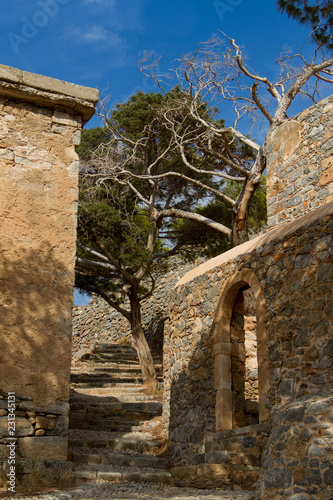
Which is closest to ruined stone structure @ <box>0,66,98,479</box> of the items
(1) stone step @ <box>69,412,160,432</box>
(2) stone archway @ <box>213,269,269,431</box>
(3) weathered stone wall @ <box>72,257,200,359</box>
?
(2) stone archway @ <box>213,269,269,431</box>

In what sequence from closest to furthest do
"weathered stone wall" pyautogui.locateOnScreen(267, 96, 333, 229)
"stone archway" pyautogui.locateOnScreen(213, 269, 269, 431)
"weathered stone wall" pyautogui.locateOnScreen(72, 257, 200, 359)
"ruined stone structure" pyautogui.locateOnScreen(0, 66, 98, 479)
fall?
1. "ruined stone structure" pyautogui.locateOnScreen(0, 66, 98, 479)
2. "stone archway" pyautogui.locateOnScreen(213, 269, 269, 431)
3. "weathered stone wall" pyautogui.locateOnScreen(267, 96, 333, 229)
4. "weathered stone wall" pyautogui.locateOnScreen(72, 257, 200, 359)

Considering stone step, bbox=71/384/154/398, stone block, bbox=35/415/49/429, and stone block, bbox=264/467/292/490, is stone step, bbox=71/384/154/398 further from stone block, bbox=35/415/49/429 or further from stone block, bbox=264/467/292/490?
stone block, bbox=264/467/292/490

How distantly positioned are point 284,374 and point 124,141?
10.6m

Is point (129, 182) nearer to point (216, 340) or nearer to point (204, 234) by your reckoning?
point (204, 234)

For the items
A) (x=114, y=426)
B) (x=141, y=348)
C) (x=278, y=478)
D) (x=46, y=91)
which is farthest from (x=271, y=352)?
(x=141, y=348)

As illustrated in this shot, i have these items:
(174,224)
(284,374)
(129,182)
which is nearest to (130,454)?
(284,374)

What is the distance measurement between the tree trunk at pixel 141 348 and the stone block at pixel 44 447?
25.4ft

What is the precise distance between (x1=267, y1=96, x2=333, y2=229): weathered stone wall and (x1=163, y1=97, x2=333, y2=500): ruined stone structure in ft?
0.06

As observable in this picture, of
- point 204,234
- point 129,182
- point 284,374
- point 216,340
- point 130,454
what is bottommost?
point 130,454

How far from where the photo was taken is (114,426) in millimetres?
9867

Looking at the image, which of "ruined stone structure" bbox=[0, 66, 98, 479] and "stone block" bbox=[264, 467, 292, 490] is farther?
"ruined stone structure" bbox=[0, 66, 98, 479]

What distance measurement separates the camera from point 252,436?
6.57 metres

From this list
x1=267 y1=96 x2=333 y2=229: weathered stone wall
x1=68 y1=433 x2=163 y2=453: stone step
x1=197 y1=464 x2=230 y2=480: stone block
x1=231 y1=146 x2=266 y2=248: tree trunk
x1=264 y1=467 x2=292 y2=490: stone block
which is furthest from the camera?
x1=231 y1=146 x2=266 y2=248: tree trunk

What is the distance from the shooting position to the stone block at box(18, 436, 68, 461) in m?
5.61
